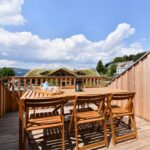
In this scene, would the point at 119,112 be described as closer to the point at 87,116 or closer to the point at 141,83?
the point at 87,116

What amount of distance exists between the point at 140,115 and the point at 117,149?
1928 mm

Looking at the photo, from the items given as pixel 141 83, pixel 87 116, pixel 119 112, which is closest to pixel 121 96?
pixel 119 112

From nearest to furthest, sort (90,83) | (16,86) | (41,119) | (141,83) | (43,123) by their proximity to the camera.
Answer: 1. (43,123)
2. (41,119)
3. (141,83)
4. (16,86)
5. (90,83)

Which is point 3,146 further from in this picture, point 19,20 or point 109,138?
point 19,20

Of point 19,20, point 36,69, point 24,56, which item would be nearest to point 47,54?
point 36,69

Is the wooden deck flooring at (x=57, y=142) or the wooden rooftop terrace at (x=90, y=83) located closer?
the wooden deck flooring at (x=57, y=142)

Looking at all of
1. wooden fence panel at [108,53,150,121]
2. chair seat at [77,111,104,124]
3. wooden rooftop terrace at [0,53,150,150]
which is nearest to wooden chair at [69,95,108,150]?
chair seat at [77,111,104,124]

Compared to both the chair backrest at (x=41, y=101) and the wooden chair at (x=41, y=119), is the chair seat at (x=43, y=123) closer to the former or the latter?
the wooden chair at (x=41, y=119)

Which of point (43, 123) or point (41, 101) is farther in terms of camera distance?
point (43, 123)

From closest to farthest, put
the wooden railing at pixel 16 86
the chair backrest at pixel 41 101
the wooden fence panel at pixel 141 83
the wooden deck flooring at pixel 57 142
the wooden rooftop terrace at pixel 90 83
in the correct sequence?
1. the chair backrest at pixel 41 101
2. the wooden deck flooring at pixel 57 142
3. the wooden rooftop terrace at pixel 90 83
4. the wooden fence panel at pixel 141 83
5. the wooden railing at pixel 16 86

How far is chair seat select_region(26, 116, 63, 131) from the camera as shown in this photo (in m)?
2.31

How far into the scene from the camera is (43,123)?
2.35 meters

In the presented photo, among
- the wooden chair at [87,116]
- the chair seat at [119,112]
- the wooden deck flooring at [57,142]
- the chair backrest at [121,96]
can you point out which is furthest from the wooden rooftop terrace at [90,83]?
the chair backrest at [121,96]

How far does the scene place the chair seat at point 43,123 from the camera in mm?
2308
